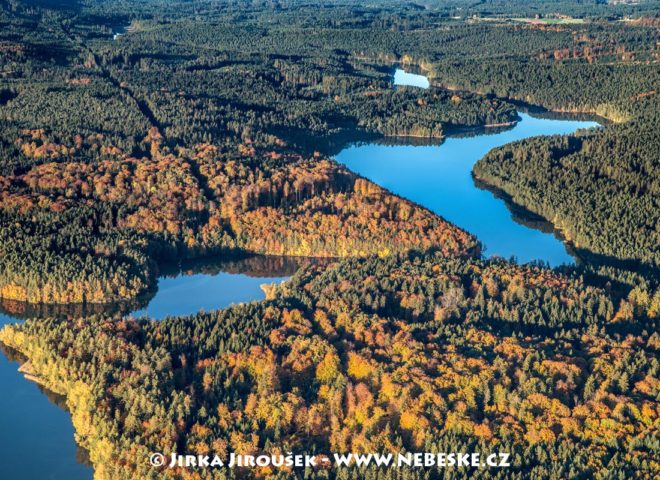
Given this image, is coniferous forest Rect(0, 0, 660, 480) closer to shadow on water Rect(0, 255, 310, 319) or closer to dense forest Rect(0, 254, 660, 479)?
dense forest Rect(0, 254, 660, 479)

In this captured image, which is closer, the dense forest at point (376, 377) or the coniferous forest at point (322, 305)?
the dense forest at point (376, 377)

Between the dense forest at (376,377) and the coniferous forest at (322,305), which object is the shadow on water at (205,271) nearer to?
the coniferous forest at (322,305)

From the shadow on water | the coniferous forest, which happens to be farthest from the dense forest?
the shadow on water

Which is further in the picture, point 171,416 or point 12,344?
point 12,344

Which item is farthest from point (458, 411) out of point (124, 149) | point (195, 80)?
point (195, 80)

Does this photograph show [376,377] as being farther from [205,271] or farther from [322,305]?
[205,271]

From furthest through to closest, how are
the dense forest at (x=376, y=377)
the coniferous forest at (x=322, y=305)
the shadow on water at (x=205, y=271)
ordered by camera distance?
the shadow on water at (x=205, y=271)
the coniferous forest at (x=322, y=305)
the dense forest at (x=376, y=377)

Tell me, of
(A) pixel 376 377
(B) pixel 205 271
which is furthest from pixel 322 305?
(B) pixel 205 271

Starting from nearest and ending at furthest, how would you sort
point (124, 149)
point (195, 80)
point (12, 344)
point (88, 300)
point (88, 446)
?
point (88, 446), point (12, 344), point (88, 300), point (124, 149), point (195, 80)

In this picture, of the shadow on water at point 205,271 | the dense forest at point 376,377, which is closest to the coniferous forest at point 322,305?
the dense forest at point 376,377

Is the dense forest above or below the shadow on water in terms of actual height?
above

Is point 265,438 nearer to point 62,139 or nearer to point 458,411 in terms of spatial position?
point 458,411
